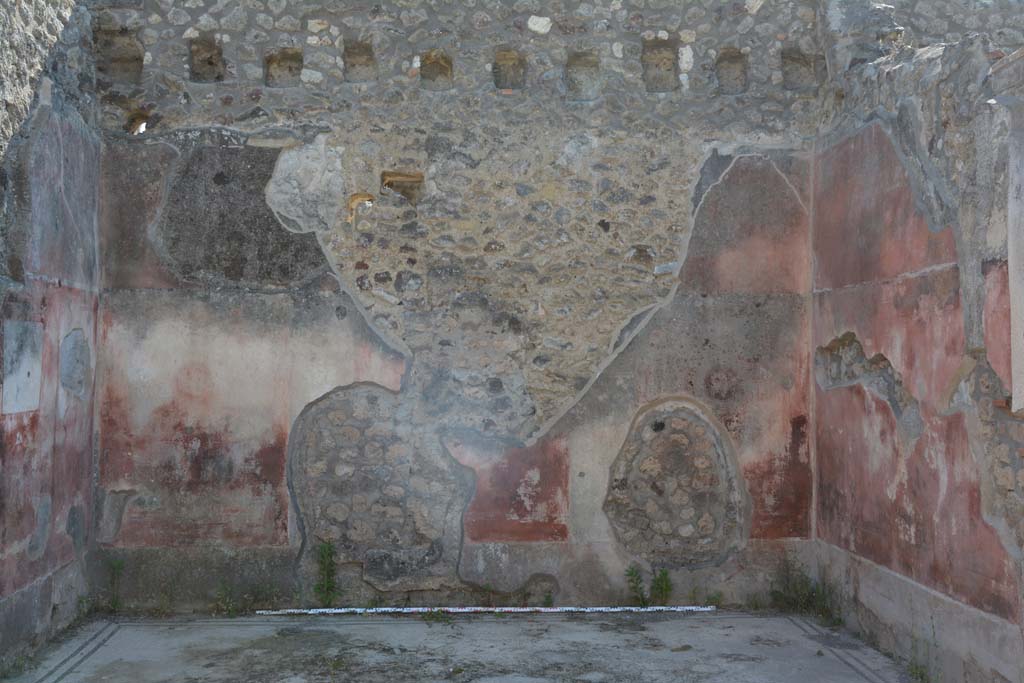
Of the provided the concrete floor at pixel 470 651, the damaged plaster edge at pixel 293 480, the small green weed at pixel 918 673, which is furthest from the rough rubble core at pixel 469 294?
the small green weed at pixel 918 673

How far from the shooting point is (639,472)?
16.9ft

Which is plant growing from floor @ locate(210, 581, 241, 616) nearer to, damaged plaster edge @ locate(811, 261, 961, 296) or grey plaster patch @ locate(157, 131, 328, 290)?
grey plaster patch @ locate(157, 131, 328, 290)

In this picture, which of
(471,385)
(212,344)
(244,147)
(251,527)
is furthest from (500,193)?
(251,527)

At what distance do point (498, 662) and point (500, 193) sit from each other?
244cm

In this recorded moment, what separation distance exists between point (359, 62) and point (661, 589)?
10.9 feet

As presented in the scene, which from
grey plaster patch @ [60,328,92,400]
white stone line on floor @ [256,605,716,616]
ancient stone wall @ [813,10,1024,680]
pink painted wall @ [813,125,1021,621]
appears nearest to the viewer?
ancient stone wall @ [813,10,1024,680]

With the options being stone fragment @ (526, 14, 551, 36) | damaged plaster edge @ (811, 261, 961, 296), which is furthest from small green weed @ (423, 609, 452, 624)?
stone fragment @ (526, 14, 551, 36)

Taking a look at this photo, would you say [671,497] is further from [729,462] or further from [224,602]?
[224,602]

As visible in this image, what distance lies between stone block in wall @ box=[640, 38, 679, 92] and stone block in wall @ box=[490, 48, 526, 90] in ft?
2.22

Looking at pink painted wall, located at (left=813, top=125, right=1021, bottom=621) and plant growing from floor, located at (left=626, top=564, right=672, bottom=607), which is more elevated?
pink painted wall, located at (left=813, top=125, right=1021, bottom=621)

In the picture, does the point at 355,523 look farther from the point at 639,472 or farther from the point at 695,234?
the point at 695,234

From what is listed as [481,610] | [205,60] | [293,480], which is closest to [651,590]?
[481,610]

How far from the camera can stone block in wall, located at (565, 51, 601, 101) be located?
17.0 ft

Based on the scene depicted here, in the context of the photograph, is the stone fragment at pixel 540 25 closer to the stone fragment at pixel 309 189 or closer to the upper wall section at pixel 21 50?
the stone fragment at pixel 309 189
